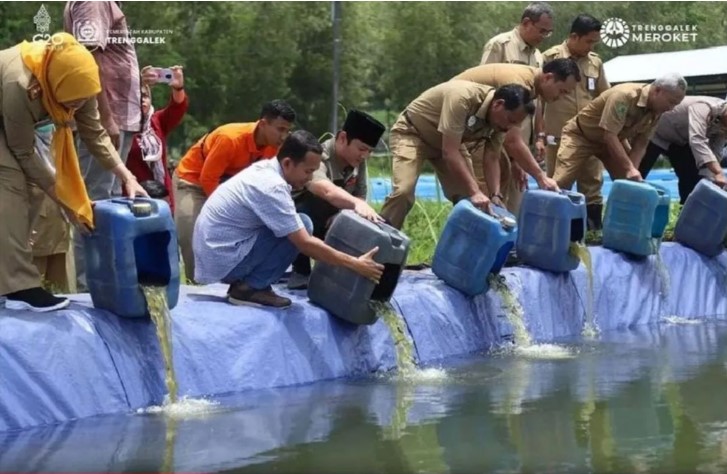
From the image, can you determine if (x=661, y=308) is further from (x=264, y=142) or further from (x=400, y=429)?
(x=400, y=429)

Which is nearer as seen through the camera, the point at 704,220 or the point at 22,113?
the point at 22,113

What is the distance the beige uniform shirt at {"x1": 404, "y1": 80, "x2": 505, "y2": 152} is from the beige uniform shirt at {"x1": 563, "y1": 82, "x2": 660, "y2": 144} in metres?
1.11

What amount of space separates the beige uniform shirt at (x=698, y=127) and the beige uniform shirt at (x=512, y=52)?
1254 mm

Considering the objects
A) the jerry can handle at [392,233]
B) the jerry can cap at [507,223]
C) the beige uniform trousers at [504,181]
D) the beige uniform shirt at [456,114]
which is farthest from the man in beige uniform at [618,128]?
the jerry can handle at [392,233]

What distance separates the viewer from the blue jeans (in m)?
6.60

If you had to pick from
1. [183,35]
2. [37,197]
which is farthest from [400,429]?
[183,35]

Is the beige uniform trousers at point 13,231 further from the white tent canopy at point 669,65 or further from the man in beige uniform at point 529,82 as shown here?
the white tent canopy at point 669,65

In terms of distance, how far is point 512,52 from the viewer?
9.31m

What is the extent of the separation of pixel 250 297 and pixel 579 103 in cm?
399

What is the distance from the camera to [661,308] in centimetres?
944

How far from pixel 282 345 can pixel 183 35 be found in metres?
21.2

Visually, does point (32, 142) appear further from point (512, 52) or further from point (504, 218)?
point (512, 52)

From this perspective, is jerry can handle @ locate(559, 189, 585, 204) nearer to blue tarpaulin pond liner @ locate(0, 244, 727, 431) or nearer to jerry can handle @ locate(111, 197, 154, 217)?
blue tarpaulin pond liner @ locate(0, 244, 727, 431)

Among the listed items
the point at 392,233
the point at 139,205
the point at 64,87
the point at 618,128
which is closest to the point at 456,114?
the point at 392,233
